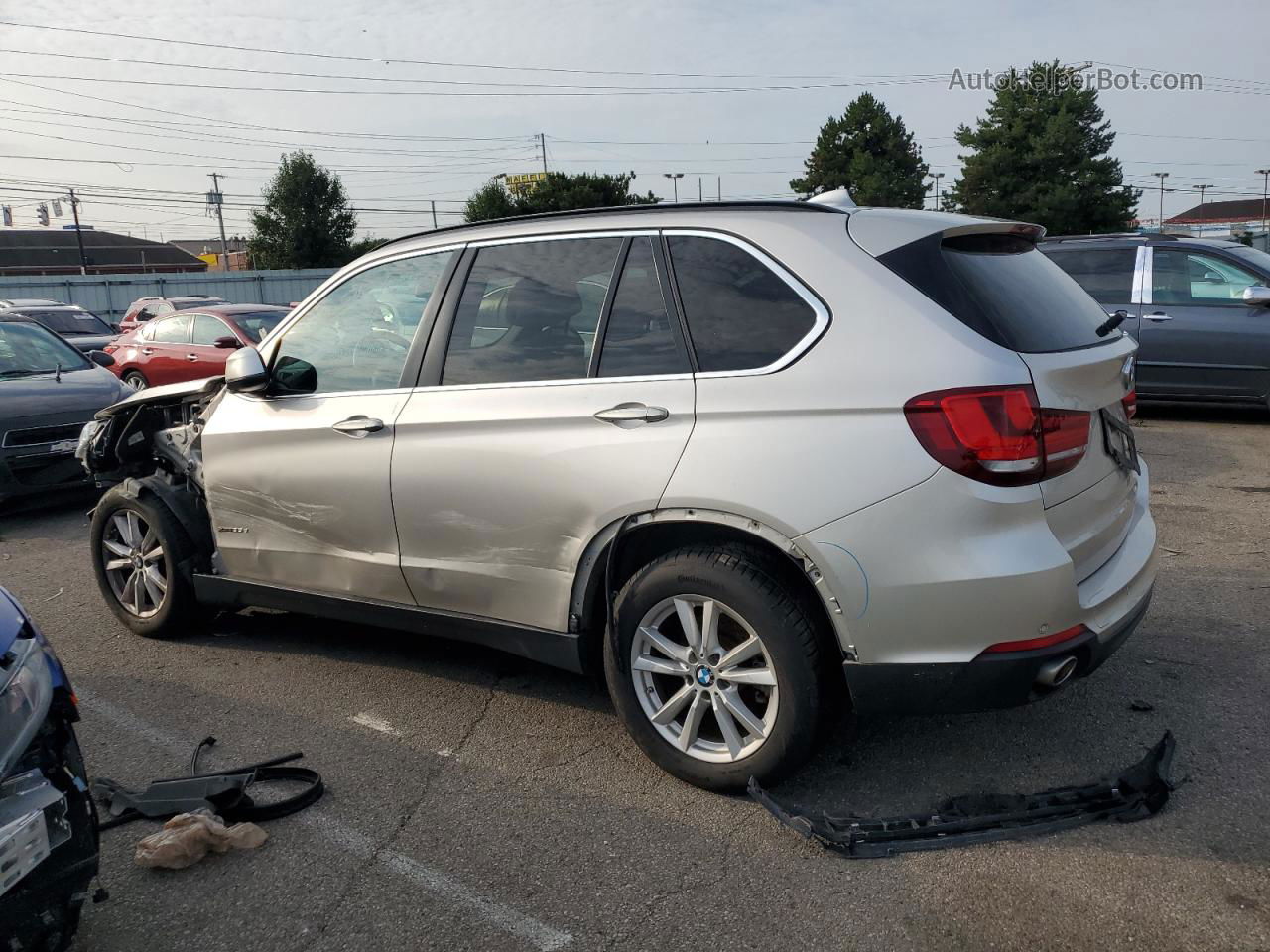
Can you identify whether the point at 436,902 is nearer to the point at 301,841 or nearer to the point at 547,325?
the point at 301,841

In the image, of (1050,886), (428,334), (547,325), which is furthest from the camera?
(428,334)

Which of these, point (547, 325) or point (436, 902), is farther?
point (547, 325)

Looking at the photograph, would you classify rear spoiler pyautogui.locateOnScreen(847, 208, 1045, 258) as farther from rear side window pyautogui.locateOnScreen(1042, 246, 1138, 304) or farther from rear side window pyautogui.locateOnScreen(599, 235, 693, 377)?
rear side window pyautogui.locateOnScreen(1042, 246, 1138, 304)

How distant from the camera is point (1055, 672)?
3.00m

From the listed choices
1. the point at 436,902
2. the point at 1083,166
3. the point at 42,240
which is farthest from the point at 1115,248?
the point at 42,240

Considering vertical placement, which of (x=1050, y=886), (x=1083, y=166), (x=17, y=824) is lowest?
(x=1050, y=886)

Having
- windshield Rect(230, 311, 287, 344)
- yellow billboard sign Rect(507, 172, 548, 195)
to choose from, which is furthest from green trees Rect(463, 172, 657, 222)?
windshield Rect(230, 311, 287, 344)

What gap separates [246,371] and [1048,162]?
52.6 meters

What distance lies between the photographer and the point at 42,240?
95.9 m

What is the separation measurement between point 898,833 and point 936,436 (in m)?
1.19

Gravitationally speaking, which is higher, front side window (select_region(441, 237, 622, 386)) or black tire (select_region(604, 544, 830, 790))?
front side window (select_region(441, 237, 622, 386))

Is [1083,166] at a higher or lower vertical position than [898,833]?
higher

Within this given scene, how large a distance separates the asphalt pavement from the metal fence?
32.7 m

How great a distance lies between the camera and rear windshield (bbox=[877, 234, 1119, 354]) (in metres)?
3.12
